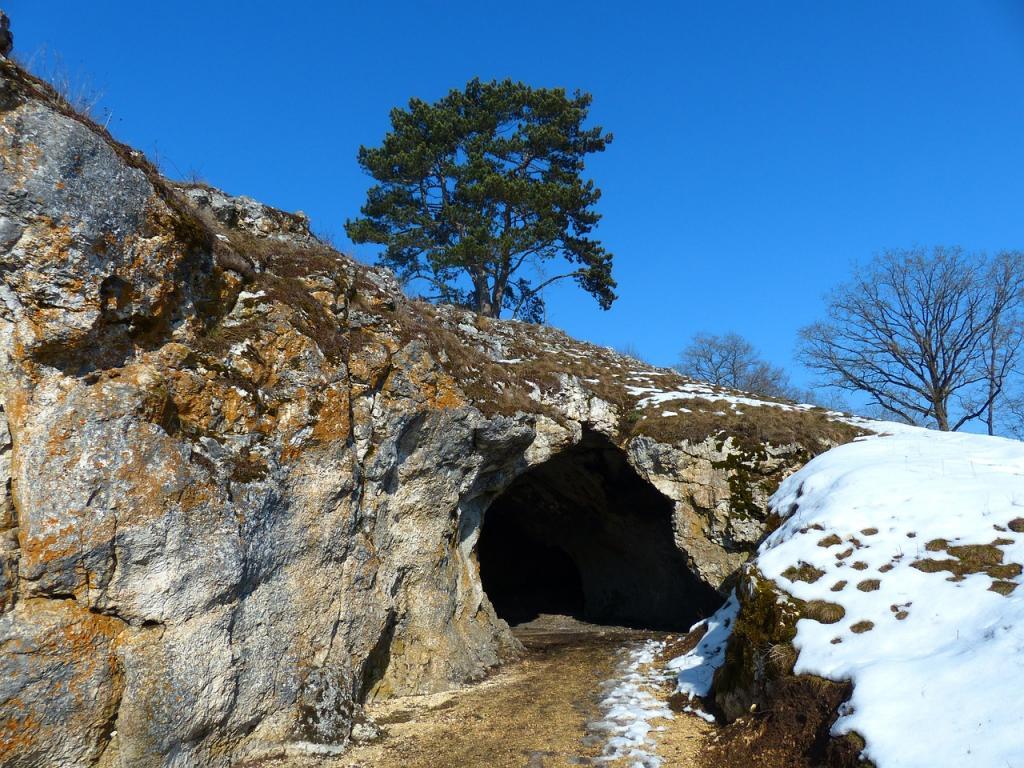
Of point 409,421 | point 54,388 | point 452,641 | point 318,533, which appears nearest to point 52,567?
point 54,388

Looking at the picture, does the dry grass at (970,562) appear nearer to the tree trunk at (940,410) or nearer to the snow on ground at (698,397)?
the snow on ground at (698,397)

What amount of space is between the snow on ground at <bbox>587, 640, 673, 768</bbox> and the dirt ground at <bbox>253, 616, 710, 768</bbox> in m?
0.12

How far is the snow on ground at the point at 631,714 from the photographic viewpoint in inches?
307

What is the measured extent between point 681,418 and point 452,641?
8.10m

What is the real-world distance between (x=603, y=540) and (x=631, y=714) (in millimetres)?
11239

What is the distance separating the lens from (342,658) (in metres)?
9.15

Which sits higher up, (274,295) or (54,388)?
(274,295)

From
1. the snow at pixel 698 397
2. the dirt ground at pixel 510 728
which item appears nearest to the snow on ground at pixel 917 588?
the dirt ground at pixel 510 728

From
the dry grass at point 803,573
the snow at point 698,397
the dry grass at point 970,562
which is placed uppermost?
the snow at point 698,397

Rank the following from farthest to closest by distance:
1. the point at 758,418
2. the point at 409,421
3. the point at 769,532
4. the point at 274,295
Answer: the point at 758,418 → the point at 769,532 → the point at 409,421 → the point at 274,295

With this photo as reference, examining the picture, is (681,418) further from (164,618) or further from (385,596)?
(164,618)

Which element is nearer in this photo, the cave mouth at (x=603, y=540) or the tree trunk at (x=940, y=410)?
the cave mouth at (x=603, y=540)

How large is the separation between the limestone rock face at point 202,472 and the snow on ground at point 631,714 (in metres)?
2.72

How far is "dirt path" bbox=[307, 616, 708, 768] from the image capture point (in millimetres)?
7821
